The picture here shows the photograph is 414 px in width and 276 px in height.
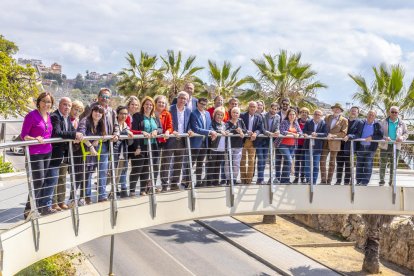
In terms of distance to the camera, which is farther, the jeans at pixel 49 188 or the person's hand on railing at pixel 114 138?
the person's hand on railing at pixel 114 138

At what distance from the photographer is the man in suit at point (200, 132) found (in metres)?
9.79

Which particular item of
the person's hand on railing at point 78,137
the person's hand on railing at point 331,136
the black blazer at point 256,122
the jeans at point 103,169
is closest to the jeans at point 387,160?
the person's hand on railing at point 331,136

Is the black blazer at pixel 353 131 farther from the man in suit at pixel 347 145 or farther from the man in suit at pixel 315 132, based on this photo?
the man in suit at pixel 315 132

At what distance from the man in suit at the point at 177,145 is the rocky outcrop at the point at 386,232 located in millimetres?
12521

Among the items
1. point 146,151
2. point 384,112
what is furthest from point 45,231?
point 384,112

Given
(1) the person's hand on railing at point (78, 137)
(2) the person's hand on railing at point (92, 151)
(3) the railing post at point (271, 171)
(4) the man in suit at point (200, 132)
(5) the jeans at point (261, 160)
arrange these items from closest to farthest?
(1) the person's hand on railing at point (78, 137), (2) the person's hand on railing at point (92, 151), (4) the man in suit at point (200, 132), (3) the railing post at point (271, 171), (5) the jeans at point (261, 160)

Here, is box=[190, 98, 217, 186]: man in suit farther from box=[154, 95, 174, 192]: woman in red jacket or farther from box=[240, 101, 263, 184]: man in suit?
box=[240, 101, 263, 184]: man in suit

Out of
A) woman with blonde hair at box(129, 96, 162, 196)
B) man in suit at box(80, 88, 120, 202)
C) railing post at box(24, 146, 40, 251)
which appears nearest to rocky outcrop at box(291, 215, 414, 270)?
woman with blonde hair at box(129, 96, 162, 196)

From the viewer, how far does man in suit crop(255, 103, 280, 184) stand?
10805 millimetres

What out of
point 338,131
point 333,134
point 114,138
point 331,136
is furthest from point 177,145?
point 338,131

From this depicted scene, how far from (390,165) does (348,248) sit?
11.5 metres

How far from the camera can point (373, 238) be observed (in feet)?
56.1

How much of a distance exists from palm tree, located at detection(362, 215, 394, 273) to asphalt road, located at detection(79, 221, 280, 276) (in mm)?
3344

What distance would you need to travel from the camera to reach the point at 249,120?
35.8 feet
